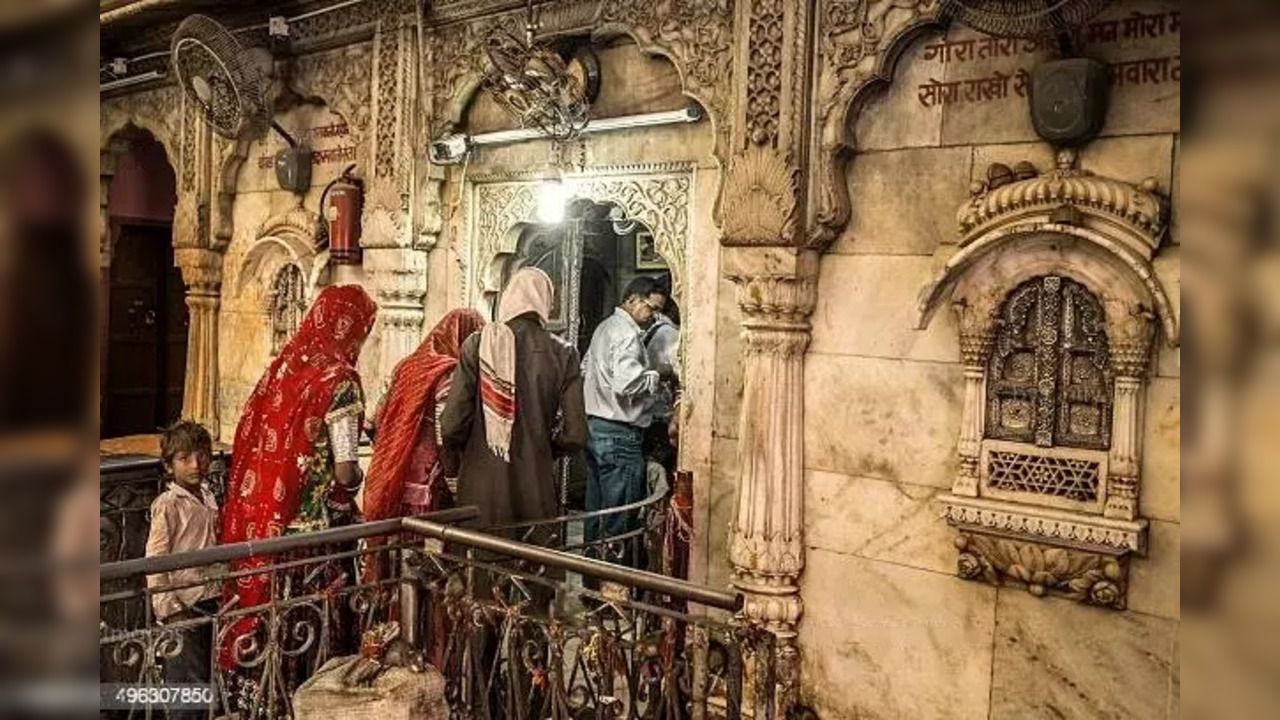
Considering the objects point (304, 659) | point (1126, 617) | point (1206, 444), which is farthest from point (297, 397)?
point (1206, 444)

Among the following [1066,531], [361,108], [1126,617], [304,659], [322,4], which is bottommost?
[304,659]

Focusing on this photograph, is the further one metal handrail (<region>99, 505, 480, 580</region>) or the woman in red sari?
the woman in red sari

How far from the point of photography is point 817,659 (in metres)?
4.71

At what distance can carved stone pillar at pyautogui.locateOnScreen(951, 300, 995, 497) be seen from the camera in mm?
4168

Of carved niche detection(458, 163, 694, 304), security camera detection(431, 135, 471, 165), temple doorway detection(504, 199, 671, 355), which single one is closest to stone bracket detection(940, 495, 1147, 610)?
carved niche detection(458, 163, 694, 304)

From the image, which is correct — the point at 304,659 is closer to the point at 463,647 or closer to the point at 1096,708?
the point at 463,647

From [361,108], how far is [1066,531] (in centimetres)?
530

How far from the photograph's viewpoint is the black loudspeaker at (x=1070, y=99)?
3816 millimetres

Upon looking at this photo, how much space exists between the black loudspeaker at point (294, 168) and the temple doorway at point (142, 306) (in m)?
4.15

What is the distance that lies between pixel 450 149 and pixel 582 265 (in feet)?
7.75

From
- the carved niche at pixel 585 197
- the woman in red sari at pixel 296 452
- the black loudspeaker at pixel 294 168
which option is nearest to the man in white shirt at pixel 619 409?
the carved niche at pixel 585 197

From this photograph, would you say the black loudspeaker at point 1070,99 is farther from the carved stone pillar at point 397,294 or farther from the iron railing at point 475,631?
the carved stone pillar at point 397,294

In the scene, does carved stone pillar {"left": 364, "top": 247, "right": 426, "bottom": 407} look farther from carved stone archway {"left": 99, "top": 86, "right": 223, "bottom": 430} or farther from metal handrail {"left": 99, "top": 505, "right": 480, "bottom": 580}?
metal handrail {"left": 99, "top": 505, "right": 480, "bottom": 580}

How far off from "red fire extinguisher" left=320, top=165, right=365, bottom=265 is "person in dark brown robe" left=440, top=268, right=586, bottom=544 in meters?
2.66
